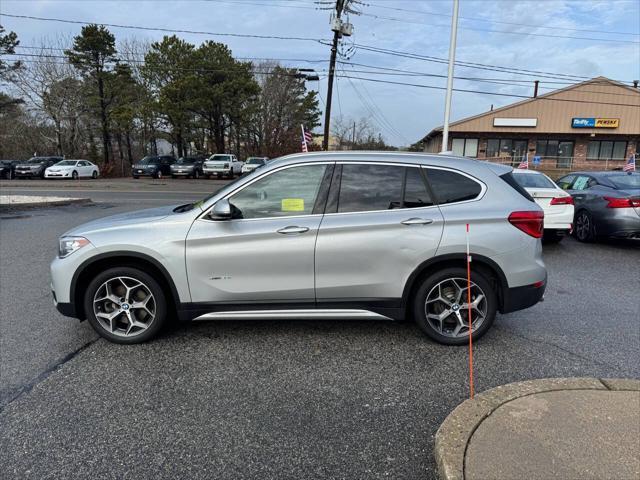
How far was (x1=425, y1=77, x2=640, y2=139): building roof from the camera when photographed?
4081 cm

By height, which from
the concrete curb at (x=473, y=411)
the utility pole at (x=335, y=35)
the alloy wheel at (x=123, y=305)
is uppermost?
the utility pole at (x=335, y=35)

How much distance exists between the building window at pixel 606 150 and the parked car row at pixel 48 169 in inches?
1856

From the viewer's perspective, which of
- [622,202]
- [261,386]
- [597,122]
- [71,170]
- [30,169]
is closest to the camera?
[261,386]

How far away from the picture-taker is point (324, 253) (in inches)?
144

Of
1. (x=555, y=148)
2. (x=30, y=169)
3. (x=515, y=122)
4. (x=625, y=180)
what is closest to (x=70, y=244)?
(x=625, y=180)

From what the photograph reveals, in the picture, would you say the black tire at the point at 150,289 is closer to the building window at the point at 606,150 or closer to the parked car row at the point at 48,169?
the parked car row at the point at 48,169

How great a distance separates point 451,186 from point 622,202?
20.6 ft

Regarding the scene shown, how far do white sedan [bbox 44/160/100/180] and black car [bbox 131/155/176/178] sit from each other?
329 centimetres

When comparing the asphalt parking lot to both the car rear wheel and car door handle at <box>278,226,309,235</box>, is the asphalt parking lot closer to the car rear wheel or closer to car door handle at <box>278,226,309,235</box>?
car door handle at <box>278,226,309,235</box>

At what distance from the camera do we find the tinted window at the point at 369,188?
3.77 m

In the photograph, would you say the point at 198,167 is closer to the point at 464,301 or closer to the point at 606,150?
the point at 464,301

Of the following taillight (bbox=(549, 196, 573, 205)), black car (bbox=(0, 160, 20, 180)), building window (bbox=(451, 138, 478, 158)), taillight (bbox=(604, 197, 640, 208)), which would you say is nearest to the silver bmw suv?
taillight (bbox=(549, 196, 573, 205))

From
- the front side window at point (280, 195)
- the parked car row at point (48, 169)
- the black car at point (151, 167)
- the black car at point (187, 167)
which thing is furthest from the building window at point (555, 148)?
the front side window at point (280, 195)

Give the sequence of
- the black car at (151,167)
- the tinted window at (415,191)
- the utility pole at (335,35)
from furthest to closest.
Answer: the black car at (151,167) < the utility pole at (335,35) < the tinted window at (415,191)
